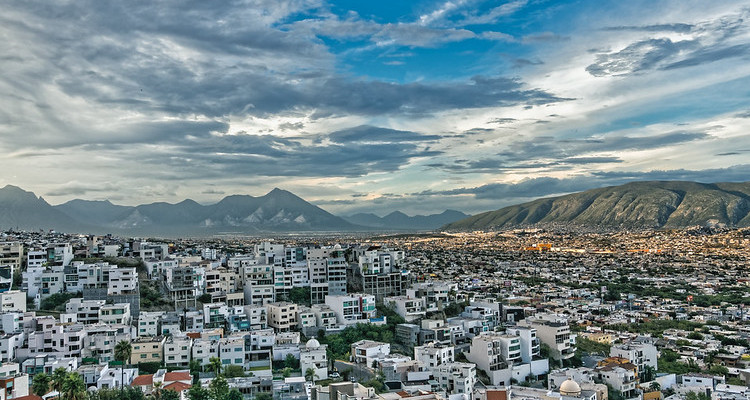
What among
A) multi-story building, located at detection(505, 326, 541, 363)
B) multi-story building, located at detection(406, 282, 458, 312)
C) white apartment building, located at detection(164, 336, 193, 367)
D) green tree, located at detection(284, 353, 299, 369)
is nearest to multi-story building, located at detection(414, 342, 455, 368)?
multi-story building, located at detection(505, 326, 541, 363)

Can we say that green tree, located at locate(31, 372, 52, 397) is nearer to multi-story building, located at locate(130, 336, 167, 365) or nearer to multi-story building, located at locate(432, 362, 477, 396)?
multi-story building, located at locate(130, 336, 167, 365)

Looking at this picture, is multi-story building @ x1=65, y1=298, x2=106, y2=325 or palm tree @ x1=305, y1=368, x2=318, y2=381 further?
multi-story building @ x1=65, y1=298, x2=106, y2=325

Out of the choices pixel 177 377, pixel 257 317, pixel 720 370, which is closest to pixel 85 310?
pixel 257 317

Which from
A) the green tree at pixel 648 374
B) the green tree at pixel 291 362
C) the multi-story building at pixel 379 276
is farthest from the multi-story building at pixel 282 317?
the green tree at pixel 648 374

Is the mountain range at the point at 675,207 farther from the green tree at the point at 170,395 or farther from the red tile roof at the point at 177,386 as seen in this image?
the green tree at the point at 170,395

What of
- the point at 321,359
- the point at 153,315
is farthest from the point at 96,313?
the point at 321,359

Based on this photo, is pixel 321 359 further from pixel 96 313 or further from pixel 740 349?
pixel 740 349
